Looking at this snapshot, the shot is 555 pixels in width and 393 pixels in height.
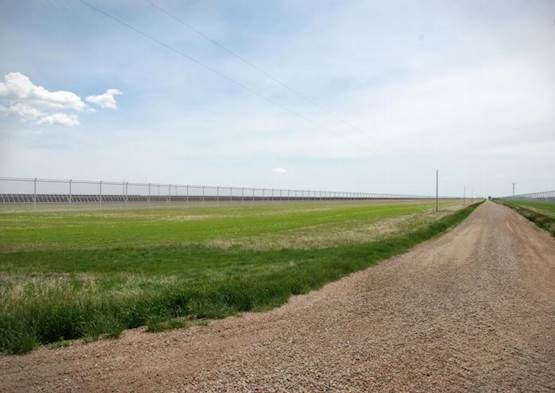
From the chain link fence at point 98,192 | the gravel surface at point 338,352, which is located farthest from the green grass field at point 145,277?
the chain link fence at point 98,192

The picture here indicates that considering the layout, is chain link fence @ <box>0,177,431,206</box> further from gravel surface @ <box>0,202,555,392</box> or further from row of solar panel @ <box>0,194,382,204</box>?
gravel surface @ <box>0,202,555,392</box>

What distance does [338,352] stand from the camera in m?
6.67

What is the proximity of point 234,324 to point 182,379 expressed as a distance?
104 inches

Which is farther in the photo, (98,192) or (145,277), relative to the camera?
(98,192)

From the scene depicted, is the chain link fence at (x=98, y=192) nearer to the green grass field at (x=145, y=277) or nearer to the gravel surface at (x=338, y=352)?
Result: the green grass field at (x=145, y=277)

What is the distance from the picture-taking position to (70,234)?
25328 millimetres

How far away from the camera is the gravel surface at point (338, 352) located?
221 inches

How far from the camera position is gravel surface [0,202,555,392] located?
5.61 meters

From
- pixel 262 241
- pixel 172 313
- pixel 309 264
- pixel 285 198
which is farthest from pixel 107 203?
pixel 285 198

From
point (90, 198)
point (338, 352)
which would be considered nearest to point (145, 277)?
point (338, 352)

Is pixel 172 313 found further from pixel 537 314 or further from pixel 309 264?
pixel 537 314

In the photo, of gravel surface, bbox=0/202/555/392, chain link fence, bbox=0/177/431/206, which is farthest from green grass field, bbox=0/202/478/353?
chain link fence, bbox=0/177/431/206

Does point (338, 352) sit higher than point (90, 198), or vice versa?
point (90, 198)

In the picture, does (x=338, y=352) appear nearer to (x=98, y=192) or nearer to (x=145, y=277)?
(x=145, y=277)
